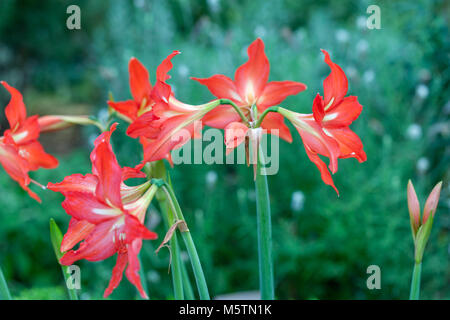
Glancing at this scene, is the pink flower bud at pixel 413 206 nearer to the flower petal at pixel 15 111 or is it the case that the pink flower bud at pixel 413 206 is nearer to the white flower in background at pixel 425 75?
the flower petal at pixel 15 111

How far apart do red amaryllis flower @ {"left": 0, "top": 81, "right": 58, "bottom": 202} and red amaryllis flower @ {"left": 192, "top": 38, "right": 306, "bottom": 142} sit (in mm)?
463

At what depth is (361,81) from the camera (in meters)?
3.17

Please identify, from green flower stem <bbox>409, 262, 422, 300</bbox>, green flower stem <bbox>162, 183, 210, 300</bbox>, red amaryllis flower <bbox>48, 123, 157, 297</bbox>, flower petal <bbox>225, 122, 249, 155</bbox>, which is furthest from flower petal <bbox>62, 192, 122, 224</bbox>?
green flower stem <bbox>409, 262, 422, 300</bbox>

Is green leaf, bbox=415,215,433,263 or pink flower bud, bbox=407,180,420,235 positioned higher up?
pink flower bud, bbox=407,180,420,235

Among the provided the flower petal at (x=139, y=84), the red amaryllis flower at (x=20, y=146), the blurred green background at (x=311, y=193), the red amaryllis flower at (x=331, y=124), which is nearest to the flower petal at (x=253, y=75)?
the red amaryllis flower at (x=331, y=124)

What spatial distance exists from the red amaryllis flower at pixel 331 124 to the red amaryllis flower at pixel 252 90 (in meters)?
0.11

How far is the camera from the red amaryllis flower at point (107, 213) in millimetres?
711

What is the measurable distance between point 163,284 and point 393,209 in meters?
1.42

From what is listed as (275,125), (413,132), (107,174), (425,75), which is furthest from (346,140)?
(425,75)

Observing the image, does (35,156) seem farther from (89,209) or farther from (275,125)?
(275,125)

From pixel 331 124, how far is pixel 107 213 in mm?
474

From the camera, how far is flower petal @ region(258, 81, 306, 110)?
0.98m

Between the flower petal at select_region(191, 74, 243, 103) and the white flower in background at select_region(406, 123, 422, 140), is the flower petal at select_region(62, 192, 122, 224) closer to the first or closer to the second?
the flower petal at select_region(191, 74, 243, 103)
